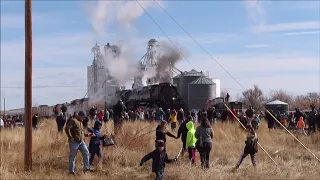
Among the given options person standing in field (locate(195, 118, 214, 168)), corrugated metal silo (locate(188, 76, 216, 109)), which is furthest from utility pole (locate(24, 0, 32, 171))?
corrugated metal silo (locate(188, 76, 216, 109))

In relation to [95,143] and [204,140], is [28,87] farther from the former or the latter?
[204,140]

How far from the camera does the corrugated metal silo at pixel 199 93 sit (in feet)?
165

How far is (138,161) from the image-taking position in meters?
15.9

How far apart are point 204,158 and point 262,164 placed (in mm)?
1858

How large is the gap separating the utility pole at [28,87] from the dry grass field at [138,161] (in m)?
0.45

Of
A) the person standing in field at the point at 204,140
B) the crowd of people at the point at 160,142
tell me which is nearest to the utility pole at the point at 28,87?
the crowd of people at the point at 160,142

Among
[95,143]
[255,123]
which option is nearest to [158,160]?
[95,143]

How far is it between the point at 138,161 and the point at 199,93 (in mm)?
35125

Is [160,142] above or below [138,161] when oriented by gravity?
above

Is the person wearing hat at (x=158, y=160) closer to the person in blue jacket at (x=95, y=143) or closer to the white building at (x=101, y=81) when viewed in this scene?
the person in blue jacket at (x=95, y=143)

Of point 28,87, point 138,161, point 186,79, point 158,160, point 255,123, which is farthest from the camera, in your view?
point 186,79

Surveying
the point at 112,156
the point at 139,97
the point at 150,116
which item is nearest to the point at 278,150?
the point at 112,156

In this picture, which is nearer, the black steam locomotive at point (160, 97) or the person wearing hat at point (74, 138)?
the person wearing hat at point (74, 138)

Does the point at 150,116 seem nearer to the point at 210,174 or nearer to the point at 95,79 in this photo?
the point at 210,174
